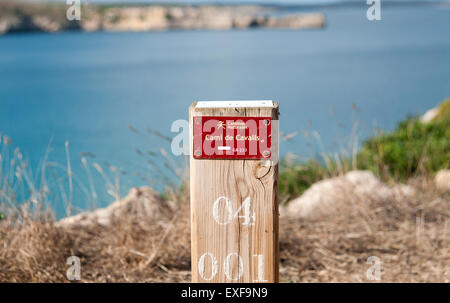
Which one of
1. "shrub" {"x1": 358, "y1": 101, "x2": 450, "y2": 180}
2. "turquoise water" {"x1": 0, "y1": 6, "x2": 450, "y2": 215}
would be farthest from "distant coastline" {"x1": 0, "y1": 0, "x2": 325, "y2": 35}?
"shrub" {"x1": 358, "y1": 101, "x2": 450, "y2": 180}

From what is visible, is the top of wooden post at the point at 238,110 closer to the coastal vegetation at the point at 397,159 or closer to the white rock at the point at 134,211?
the white rock at the point at 134,211

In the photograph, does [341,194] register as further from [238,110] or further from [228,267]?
[238,110]

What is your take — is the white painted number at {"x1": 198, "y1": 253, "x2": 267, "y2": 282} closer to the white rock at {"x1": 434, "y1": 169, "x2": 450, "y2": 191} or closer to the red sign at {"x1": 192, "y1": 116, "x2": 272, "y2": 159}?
the red sign at {"x1": 192, "y1": 116, "x2": 272, "y2": 159}

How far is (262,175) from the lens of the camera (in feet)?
8.27

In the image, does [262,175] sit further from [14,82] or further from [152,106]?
[14,82]

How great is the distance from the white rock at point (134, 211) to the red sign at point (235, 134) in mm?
2272

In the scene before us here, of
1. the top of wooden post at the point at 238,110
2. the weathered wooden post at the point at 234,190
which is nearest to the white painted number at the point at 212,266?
the weathered wooden post at the point at 234,190

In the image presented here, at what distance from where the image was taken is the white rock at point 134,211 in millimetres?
4730

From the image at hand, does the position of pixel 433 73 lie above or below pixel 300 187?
above

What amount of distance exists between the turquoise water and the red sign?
2.36 metres

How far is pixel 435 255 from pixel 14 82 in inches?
887

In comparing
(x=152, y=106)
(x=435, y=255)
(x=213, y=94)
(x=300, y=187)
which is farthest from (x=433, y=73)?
(x=435, y=255)

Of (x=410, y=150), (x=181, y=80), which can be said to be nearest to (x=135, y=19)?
(x=181, y=80)

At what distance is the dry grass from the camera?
409 centimetres
